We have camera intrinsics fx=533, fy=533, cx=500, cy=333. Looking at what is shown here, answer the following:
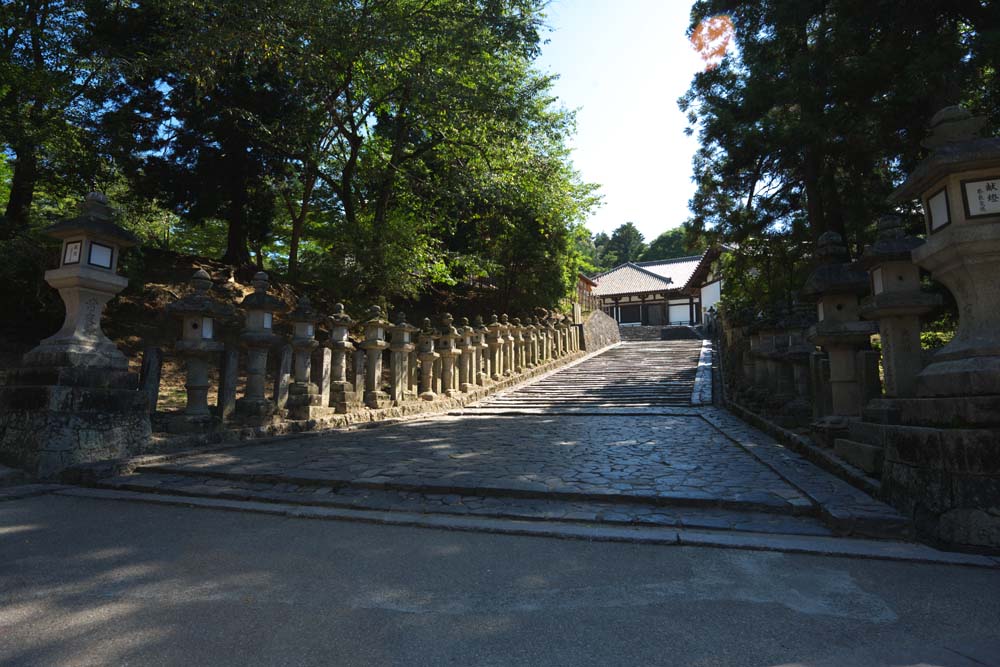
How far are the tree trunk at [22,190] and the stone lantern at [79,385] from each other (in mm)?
7022

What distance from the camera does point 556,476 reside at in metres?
4.98

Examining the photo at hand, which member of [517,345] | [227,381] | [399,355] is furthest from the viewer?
[517,345]

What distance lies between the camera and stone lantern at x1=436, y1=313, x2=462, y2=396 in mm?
12523

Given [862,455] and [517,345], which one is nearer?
A: [862,455]

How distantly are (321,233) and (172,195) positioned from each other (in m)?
4.68

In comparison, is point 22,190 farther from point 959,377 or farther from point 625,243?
point 625,243

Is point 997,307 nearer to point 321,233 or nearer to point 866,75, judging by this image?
point 866,75

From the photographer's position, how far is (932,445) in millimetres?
3367

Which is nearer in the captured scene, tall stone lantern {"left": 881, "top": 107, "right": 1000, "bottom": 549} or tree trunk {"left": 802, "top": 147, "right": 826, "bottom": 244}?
tall stone lantern {"left": 881, "top": 107, "right": 1000, "bottom": 549}

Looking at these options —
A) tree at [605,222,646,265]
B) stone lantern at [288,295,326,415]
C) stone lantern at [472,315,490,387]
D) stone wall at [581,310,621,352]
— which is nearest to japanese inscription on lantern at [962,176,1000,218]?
stone lantern at [288,295,326,415]

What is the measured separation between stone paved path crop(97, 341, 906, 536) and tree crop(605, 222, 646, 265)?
52199mm

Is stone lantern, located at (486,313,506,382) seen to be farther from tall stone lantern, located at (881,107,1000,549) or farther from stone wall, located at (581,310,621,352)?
tall stone lantern, located at (881,107,1000,549)

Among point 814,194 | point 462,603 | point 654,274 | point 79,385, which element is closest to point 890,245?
point 462,603

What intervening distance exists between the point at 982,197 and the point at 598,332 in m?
22.8
